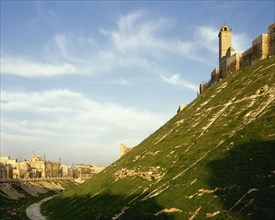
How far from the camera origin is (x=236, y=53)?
2896 inches

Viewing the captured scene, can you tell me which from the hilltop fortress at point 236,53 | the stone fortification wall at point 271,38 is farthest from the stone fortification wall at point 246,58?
the stone fortification wall at point 271,38

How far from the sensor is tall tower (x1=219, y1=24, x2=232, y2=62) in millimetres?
86375

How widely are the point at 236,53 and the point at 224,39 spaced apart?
14961 millimetres

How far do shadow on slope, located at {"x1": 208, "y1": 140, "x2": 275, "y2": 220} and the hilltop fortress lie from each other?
98.9 ft

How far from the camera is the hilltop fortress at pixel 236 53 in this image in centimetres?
6277

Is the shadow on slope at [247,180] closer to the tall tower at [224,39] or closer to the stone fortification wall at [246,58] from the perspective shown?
the stone fortification wall at [246,58]

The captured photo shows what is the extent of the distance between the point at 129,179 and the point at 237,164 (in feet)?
71.6

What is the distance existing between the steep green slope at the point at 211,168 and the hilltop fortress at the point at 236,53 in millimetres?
2883

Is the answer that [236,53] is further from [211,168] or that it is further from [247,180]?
[247,180]

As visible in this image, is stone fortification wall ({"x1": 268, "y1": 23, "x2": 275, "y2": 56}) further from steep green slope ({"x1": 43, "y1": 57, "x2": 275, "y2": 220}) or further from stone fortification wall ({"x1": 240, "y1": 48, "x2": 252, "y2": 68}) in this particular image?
stone fortification wall ({"x1": 240, "y1": 48, "x2": 252, "y2": 68})

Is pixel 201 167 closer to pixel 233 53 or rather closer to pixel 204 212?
pixel 204 212

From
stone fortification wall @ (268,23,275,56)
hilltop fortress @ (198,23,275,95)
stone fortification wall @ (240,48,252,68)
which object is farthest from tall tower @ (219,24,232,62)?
stone fortification wall @ (268,23,275,56)

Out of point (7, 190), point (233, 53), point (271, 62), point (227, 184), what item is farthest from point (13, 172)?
point (227, 184)

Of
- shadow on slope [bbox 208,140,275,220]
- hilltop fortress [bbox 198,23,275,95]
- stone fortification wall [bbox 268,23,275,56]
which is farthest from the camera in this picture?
hilltop fortress [bbox 198,23,275,95]
